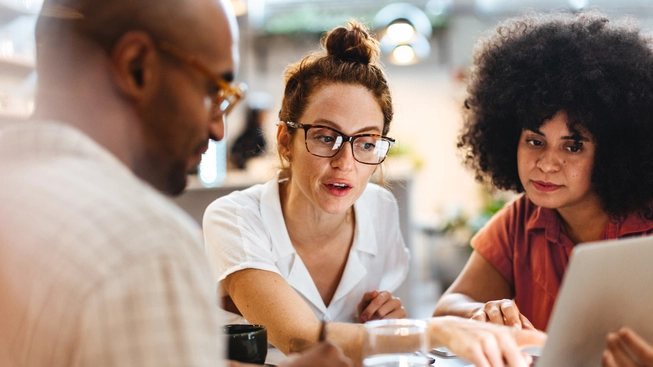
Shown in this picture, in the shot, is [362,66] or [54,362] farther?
[362,66]

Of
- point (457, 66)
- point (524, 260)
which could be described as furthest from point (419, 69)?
point (524, 260)

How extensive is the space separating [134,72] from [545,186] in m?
1.09

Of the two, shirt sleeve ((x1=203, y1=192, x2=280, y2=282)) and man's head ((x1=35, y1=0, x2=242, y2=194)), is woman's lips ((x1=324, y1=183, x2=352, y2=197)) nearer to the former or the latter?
shirt sleeve ((x1=203, y1=192, x2=280, y2=282))

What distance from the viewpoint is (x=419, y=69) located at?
7477 mm

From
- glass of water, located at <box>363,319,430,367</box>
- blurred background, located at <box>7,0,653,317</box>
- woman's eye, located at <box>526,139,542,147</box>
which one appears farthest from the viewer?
blurred background, located at <box>7,0,653,317</box>

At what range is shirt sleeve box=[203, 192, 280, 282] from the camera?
1477mm

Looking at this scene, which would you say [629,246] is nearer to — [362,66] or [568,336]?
[568,336]

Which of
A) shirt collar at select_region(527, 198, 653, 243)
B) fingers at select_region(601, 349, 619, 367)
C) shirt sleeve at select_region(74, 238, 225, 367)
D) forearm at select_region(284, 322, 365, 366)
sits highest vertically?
shirt sleeve at select_region(74, 238, 225, 367)

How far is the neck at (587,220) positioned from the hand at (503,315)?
0.44m

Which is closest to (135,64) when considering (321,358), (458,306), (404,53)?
(321,358)

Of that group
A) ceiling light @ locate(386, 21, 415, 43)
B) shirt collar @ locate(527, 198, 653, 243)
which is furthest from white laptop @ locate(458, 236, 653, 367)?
ceiling light @ locate(386, 21, 415, 43)

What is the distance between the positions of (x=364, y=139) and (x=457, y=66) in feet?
19.9

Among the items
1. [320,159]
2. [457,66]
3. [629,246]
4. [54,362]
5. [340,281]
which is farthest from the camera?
[457,66]

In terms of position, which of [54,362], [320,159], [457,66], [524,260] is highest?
[457,66]
